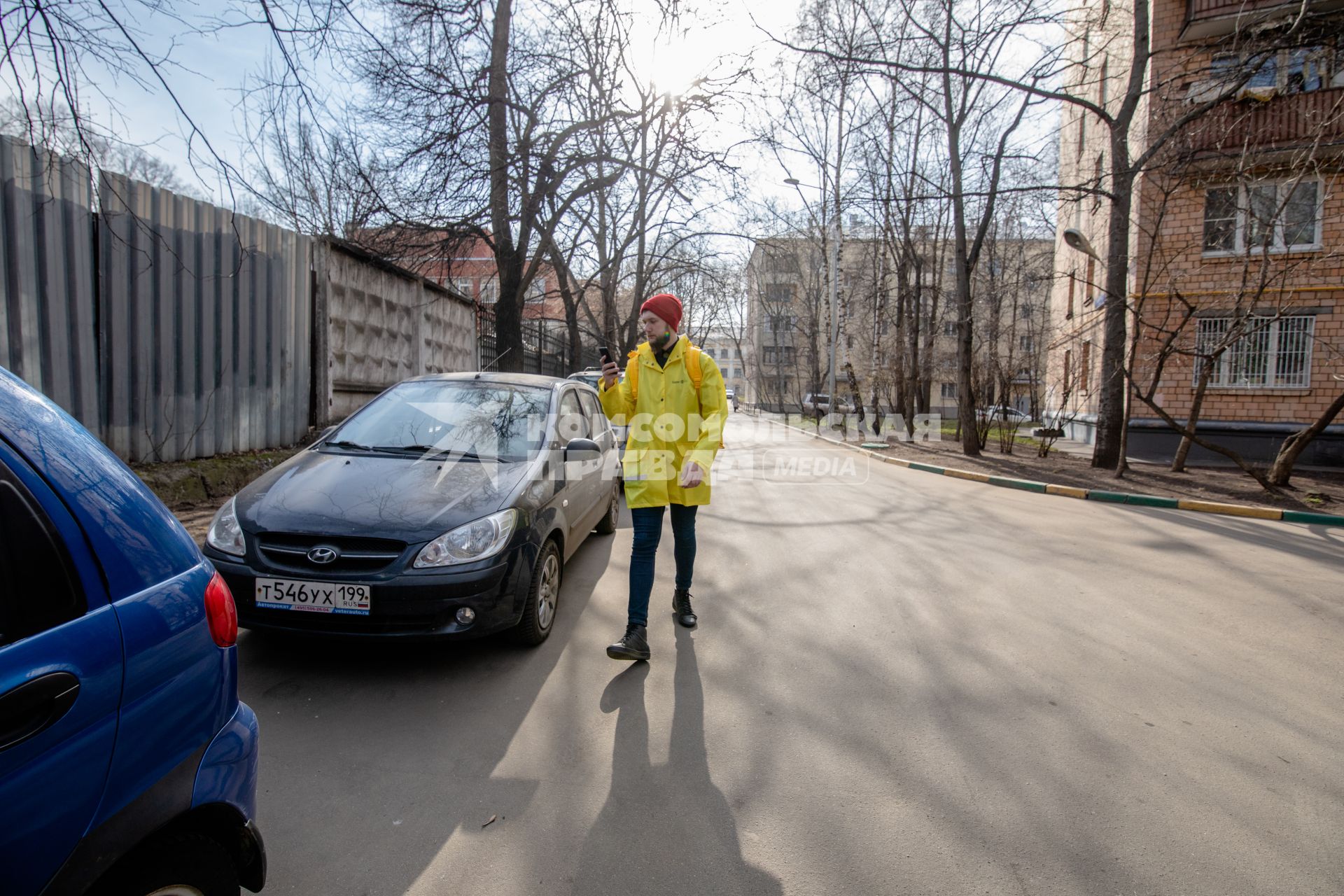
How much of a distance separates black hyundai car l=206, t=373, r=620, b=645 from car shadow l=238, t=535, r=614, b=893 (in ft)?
0.96

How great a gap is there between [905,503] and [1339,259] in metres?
14.2

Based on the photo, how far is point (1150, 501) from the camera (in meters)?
9.54

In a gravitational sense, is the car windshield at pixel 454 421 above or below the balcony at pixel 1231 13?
below

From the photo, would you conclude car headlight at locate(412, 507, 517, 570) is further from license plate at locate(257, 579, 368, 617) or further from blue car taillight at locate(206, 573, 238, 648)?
blue car taillight at locate(206, 573, 238, 648)

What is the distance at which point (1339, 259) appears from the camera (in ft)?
49.9

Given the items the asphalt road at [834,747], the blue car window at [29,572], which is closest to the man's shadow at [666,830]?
the asphalt road at [834,747]

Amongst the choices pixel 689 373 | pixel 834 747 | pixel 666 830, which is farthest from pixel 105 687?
pixel 689 373

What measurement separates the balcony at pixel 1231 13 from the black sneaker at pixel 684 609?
11.7 metres

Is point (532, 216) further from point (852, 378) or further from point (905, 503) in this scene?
point (852, 378)

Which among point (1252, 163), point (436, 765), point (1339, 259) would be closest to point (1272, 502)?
point (1252, 163)

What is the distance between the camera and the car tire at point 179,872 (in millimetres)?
1301

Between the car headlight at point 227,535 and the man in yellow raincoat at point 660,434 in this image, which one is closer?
the car headlight at point 227,535

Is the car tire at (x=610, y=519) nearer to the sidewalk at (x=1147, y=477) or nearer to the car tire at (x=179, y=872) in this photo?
the car tire at (x=179, y=872)

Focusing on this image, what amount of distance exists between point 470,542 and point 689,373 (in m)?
1.49
